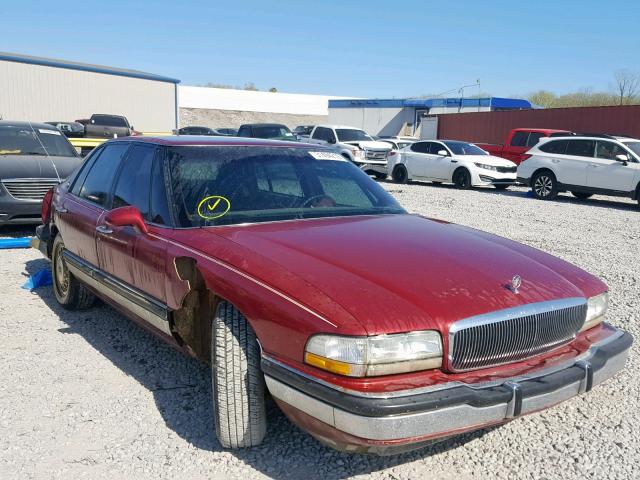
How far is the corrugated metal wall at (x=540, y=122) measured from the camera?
23703 mm

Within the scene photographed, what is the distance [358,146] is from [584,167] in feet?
24.8

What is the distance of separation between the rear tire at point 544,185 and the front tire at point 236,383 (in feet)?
46.1

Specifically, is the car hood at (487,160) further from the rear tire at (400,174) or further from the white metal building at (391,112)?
the white metal building at (391,112)

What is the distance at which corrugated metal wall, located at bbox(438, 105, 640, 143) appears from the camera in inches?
933

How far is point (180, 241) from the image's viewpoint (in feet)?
11.0

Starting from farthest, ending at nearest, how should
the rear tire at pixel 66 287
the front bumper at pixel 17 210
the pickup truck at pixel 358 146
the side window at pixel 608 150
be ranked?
the pickup truck at pixel 358 146 → the side window at pixel 608 150 → the front bumper at pixel 17 210 → the rear tire at pixel 66 287

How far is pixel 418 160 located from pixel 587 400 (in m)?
15.5

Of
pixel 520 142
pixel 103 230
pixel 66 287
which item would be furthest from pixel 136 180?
pixel 520 142

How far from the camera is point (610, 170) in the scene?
14.2 m

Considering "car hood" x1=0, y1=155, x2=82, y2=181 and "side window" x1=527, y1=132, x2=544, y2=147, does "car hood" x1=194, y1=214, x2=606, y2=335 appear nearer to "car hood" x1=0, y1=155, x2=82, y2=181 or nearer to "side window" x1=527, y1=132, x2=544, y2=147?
"car hood" x1=0, y1=155, x2=82, y2=181

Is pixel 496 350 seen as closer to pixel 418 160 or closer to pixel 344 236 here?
pixel 344 236

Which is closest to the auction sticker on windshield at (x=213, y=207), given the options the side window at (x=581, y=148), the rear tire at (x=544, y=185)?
the side window at (x=581, y=148)

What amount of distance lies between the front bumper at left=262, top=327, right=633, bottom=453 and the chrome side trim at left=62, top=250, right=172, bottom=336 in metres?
1.02

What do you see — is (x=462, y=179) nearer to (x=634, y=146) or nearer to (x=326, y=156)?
(x=634, y=146)
